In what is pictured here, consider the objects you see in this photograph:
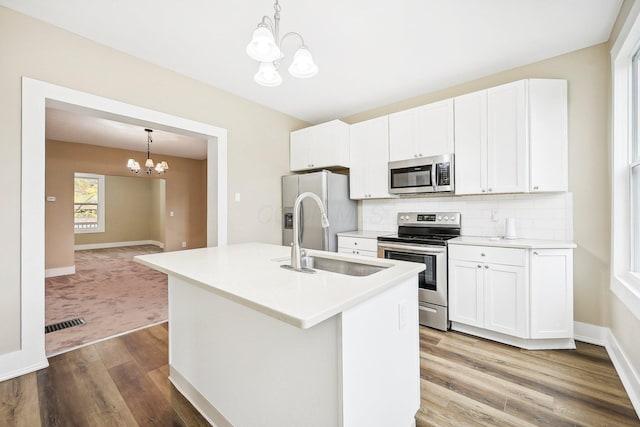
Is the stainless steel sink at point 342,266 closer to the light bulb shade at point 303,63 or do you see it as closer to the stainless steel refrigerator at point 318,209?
the light bulb shade at point 303,63

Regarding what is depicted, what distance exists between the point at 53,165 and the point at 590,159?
8.08 metres

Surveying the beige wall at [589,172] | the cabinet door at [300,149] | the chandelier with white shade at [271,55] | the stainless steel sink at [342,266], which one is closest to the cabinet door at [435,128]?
the beige wall at [589,172]

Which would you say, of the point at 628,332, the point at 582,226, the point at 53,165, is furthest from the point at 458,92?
the point at 53,165

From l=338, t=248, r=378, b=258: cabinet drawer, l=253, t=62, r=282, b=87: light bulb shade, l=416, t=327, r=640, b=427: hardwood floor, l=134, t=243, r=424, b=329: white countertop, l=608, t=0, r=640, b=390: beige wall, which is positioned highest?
l=253, t=62, r=282, b=87: light bulb shade

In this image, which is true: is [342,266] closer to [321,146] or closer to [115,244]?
[321,146]

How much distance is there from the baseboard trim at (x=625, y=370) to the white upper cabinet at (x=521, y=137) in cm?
130

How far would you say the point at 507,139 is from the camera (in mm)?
2611

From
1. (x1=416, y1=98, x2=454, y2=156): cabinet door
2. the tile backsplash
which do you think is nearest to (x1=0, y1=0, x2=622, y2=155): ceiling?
(x1=416, y1=98, x2=454, y2=156): cabinet door

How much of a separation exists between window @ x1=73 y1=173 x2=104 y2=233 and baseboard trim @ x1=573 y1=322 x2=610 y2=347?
1130 cm

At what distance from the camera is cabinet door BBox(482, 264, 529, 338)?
2324 mm

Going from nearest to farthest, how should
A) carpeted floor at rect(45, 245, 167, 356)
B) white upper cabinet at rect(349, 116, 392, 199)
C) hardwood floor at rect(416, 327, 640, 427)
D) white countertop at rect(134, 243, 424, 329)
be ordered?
white countertop at rect(134, 243, 424, 329)
hardwood floor at rect(416, 327, 640, 427)
carpeted floor at rect(45, 245, 167, 356)
white upper cabinet at rect(349, 116, 392, 199)

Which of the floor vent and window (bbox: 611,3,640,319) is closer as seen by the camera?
window (bbox: 611,3,640,319)

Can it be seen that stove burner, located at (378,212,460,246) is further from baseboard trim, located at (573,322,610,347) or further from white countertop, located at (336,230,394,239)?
baseboard trim, located at (573,322,610,347)

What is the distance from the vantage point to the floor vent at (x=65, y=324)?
2.72 metres
